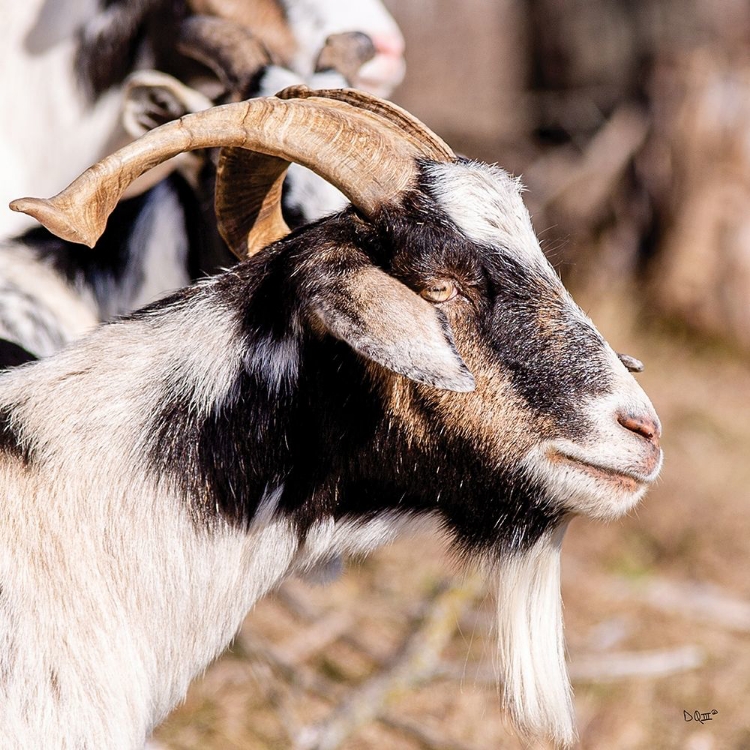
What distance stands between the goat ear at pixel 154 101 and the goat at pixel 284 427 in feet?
3.12

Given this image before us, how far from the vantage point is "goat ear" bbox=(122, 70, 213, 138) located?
119 inches

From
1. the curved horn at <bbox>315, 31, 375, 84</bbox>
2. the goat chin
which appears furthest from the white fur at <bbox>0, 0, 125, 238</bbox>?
the goat chin

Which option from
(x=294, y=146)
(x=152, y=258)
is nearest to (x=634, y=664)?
(x=152, y=258)

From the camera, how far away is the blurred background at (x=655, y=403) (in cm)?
389

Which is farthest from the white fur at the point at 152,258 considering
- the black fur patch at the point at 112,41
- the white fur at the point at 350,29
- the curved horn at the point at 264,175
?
the curved horn at the point at 264,175

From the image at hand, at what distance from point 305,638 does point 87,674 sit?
2331 millimetres

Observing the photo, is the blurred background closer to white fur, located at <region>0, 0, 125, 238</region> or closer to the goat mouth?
the goat mouth

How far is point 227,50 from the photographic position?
10.3ft

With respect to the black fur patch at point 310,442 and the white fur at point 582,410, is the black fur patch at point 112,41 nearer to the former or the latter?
the black fur patch at point 310,442

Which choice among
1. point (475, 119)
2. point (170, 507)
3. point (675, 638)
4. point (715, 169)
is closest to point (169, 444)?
point (170, 507)

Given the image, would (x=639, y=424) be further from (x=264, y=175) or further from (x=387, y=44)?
(x=387, y=44)

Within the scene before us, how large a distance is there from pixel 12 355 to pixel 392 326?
1216mm
